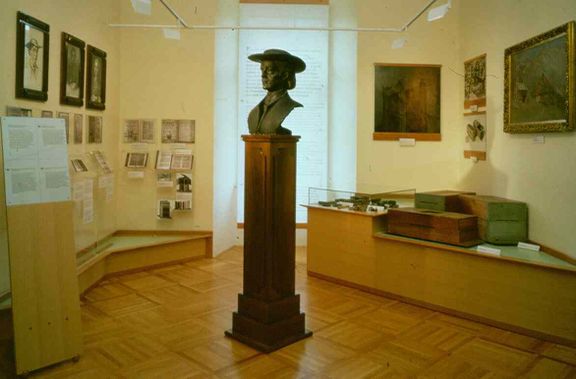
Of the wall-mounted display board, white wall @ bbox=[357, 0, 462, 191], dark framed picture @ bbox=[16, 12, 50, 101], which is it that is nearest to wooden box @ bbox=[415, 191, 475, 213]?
white wall @ bbox=[357, 0, 462, 191]

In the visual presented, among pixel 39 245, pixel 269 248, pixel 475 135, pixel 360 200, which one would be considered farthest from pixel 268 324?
pixel 475 135

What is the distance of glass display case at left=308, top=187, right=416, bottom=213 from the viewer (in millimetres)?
5176

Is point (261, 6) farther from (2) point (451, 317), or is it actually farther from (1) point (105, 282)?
(2) point (451, 317)

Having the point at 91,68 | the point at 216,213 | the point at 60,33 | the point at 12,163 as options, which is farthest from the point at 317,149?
the point at 12,163

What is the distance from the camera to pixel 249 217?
373 centimetres

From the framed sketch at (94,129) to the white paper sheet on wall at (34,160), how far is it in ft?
5.54

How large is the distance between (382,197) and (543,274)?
2100 mm

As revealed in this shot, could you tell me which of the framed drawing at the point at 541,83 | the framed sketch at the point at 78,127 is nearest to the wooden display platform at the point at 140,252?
the framed sketch at the point at 78,127

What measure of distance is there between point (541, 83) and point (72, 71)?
168 inches

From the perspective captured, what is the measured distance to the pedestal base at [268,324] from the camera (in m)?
3.55

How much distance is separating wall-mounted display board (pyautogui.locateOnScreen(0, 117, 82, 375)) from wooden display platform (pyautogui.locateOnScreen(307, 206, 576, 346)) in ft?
8.66

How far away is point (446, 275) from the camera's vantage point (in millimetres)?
4340

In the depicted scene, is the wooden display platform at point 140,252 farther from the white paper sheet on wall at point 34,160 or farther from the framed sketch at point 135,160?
the white paper sheet on wall at point 34,160

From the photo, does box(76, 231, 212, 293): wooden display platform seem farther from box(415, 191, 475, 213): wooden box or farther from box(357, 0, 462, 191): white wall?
box(415, 191, 475, 213): wooden box
